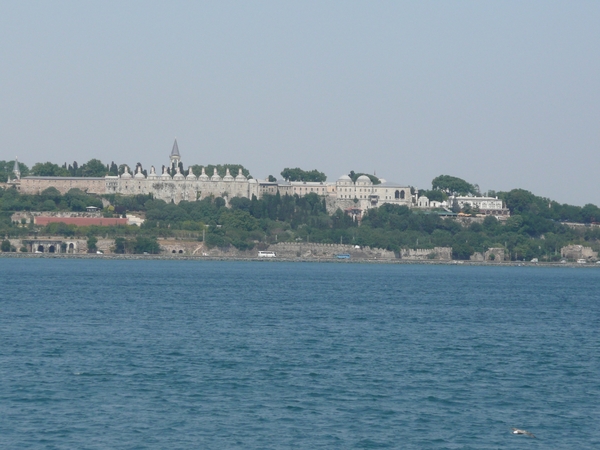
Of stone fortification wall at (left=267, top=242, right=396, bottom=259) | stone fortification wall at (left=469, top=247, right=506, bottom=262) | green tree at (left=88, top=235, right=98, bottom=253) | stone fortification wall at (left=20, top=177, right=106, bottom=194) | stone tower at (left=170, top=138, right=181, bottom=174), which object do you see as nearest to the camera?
green tree at (left=88, top=235, right=98, bottom=253)

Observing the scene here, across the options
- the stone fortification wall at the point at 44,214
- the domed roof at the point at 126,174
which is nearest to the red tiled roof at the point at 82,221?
the stone fortification wall at the point at 44,214

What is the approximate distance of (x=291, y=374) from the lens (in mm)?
23188

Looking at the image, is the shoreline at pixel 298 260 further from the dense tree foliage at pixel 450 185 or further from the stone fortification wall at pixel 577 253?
the dense tree foliage at pixel 450 185

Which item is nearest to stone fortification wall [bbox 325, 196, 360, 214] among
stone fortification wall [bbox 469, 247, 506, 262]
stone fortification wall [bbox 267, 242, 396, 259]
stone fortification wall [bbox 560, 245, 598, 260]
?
stone fortification wall [bbox 267, 242, 396, 259]

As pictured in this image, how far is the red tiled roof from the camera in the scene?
103m

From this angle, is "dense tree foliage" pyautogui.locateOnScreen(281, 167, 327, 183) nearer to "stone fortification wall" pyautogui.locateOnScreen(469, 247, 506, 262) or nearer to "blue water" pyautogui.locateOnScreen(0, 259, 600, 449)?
"stone fortification wall" pyautogui.locateOnScreen(469, 247, 506, 262)

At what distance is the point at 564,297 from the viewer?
166 feet

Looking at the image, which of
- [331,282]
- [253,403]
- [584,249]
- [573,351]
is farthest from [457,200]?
[253,403]

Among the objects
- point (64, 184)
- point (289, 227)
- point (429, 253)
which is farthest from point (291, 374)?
point (64, 184)

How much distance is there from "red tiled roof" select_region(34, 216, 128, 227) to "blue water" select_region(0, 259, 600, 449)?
61.6 meters

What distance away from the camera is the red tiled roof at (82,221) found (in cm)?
10275

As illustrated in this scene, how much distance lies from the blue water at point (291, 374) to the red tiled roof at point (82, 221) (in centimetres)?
6159

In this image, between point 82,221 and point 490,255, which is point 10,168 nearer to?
point 82,221

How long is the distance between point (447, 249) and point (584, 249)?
14530 mm
